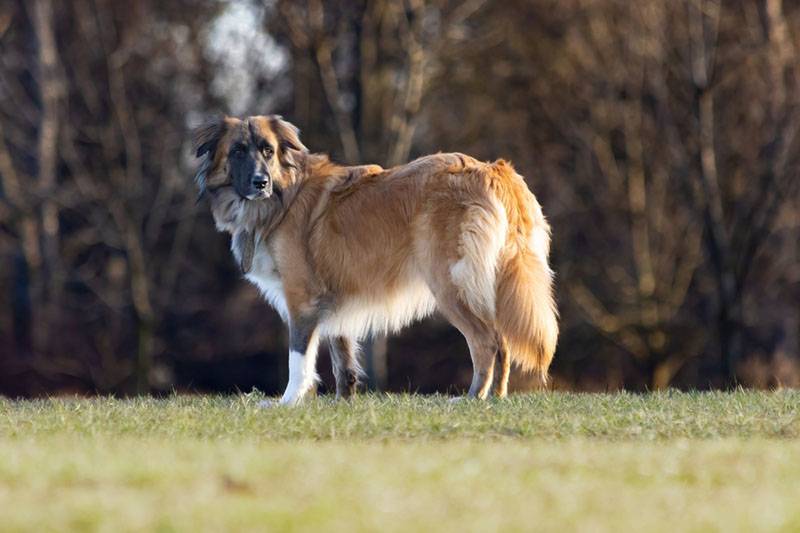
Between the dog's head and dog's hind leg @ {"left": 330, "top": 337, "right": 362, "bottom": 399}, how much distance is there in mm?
1305

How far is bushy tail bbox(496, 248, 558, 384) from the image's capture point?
10.0 metres

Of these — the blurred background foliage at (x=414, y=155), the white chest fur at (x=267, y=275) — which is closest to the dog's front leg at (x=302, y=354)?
the white chest fur at (x=267, y=275)

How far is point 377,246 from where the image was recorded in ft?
34.4

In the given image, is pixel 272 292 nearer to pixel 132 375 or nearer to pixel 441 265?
pixel 441 265

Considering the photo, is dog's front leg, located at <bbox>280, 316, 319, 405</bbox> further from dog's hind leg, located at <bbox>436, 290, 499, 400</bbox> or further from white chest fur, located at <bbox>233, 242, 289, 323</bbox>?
dog's hind leg, located at <bbox>436, 290, 499, 400</bbox>

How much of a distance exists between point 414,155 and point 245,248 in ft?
49.7

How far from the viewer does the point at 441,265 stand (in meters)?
10.1

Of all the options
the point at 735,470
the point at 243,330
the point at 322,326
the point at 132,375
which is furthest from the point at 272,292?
the point at 243,330

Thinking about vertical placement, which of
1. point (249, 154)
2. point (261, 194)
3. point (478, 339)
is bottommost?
point (478, 339)

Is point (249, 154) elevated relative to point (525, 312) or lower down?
elevated

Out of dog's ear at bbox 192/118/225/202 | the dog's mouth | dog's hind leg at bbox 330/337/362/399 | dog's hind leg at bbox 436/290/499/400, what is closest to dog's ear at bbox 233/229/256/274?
the dog's mouth

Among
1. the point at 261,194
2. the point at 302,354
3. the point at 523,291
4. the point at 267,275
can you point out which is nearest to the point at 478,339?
the point at 523,291

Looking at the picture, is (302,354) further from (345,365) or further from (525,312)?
(525,312)

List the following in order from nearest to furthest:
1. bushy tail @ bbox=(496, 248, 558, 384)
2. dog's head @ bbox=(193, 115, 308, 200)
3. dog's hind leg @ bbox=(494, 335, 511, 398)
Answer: bushy tail @ bbox=(496, 248, 558, 384) → dog's hind leg @ bbox=(494, 335, 511, 398) → dog's head @ bbox=(193, 115, 308, 200)
